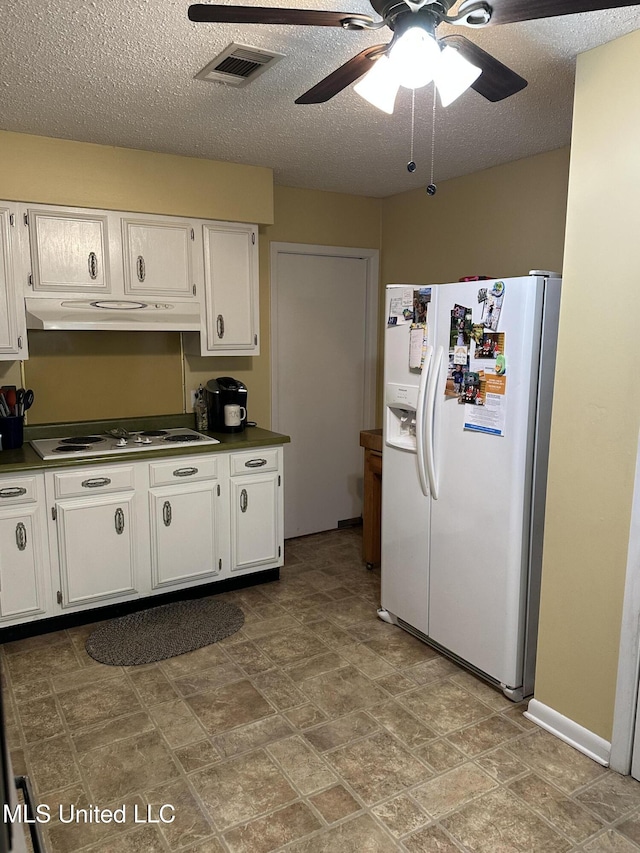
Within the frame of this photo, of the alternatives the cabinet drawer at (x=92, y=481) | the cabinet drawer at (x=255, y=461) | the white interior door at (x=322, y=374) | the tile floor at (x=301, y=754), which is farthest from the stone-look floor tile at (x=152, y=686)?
the white interior door at (x=322, y=374)

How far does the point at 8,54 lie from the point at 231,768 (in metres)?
2.65

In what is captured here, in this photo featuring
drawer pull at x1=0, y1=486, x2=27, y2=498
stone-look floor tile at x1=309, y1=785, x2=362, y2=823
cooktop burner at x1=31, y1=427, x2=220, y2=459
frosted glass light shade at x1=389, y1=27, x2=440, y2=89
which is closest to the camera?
frosted glass light shade at x1=389, y1=27, x2=440, y2=89

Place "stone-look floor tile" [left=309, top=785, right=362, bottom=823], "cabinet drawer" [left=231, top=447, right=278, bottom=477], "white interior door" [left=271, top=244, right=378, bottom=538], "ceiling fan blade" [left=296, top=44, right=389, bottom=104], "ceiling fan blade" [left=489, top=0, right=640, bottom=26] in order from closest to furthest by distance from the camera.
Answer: "ceiling fan blade" [left=489, top=0, right=640, bottom=26], "ceiling fan blade" [left=296, top=44, right=389, bottom=104], "stone-look floor tile" [left=309, top=785, right=362, bottom=823], "cabinet drawer" [left=231, top=447, right=278, bottom=477], "white interior door" [left=271, top=244, right=378, bottom=538]

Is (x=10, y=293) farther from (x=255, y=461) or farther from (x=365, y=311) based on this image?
(x=365, y=311)

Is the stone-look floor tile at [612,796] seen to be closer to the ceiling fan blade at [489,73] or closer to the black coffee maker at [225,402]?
the ceiling fan blade at [489,73]

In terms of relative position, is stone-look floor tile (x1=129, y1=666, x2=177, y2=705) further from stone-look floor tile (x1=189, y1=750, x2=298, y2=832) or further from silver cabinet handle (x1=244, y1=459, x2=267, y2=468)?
Result: silver cabinet handle (x1=244, y1=459, x2=267, y2=468)

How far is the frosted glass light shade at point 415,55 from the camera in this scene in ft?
5.44

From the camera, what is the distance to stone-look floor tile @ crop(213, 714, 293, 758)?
2.45 m

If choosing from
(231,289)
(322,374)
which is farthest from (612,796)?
(322,374)

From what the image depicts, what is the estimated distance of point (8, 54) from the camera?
2.23m

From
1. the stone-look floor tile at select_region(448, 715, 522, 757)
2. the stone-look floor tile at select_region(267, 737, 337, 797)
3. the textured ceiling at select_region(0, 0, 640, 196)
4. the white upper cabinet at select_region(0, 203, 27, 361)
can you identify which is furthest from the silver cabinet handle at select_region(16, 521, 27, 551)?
the stone-look floor tile at select_region(448, 715, 522, 757)

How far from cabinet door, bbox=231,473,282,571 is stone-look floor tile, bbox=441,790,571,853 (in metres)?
1.99

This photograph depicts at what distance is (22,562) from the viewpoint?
124 inches

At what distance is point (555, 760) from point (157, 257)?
3.08 metres
